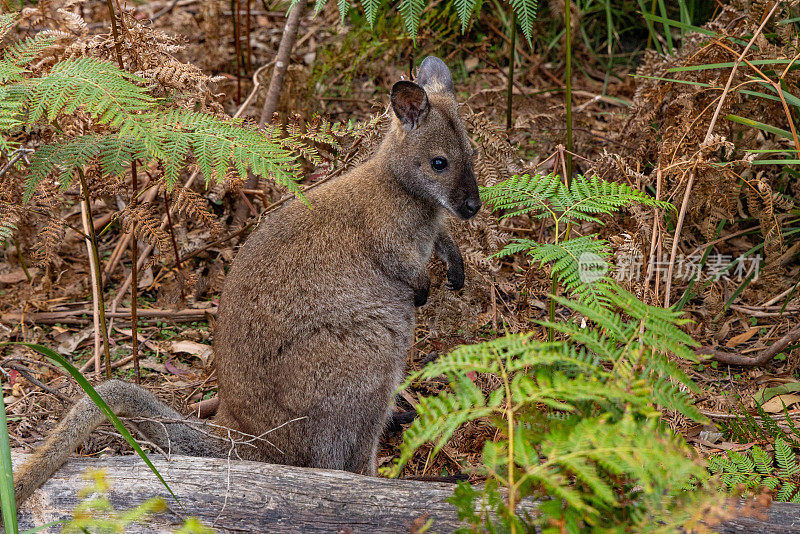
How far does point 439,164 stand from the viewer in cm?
404

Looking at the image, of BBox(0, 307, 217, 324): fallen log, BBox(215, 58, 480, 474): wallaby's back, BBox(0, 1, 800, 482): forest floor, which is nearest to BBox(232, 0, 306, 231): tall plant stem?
BBox(0, 1, 800, 482): forest floor

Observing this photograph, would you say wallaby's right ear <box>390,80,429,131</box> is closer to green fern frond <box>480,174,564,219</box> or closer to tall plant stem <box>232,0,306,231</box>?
green fern frond <box>480,174,564,219</box>

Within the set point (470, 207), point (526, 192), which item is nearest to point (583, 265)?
point (526, 192)

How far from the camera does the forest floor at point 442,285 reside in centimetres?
410

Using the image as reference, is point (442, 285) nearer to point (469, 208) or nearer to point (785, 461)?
point (469, 208)

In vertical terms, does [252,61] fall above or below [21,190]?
above

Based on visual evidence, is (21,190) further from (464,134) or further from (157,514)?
(464,134)

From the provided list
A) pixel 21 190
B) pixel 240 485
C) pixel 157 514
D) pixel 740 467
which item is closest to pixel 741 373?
pixel 740 467

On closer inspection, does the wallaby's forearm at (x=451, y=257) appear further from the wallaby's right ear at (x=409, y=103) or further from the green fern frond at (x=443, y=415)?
the green fern frond at (x=443, y=415)

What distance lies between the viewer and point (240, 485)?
2.97m

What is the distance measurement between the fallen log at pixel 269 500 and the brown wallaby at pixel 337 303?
296mm

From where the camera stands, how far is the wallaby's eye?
403 centimetres

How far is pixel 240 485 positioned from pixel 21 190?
2.02 m

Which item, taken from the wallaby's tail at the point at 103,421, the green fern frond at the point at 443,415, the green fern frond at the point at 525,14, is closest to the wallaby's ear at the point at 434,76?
the green fern frond at the point at 525,14
